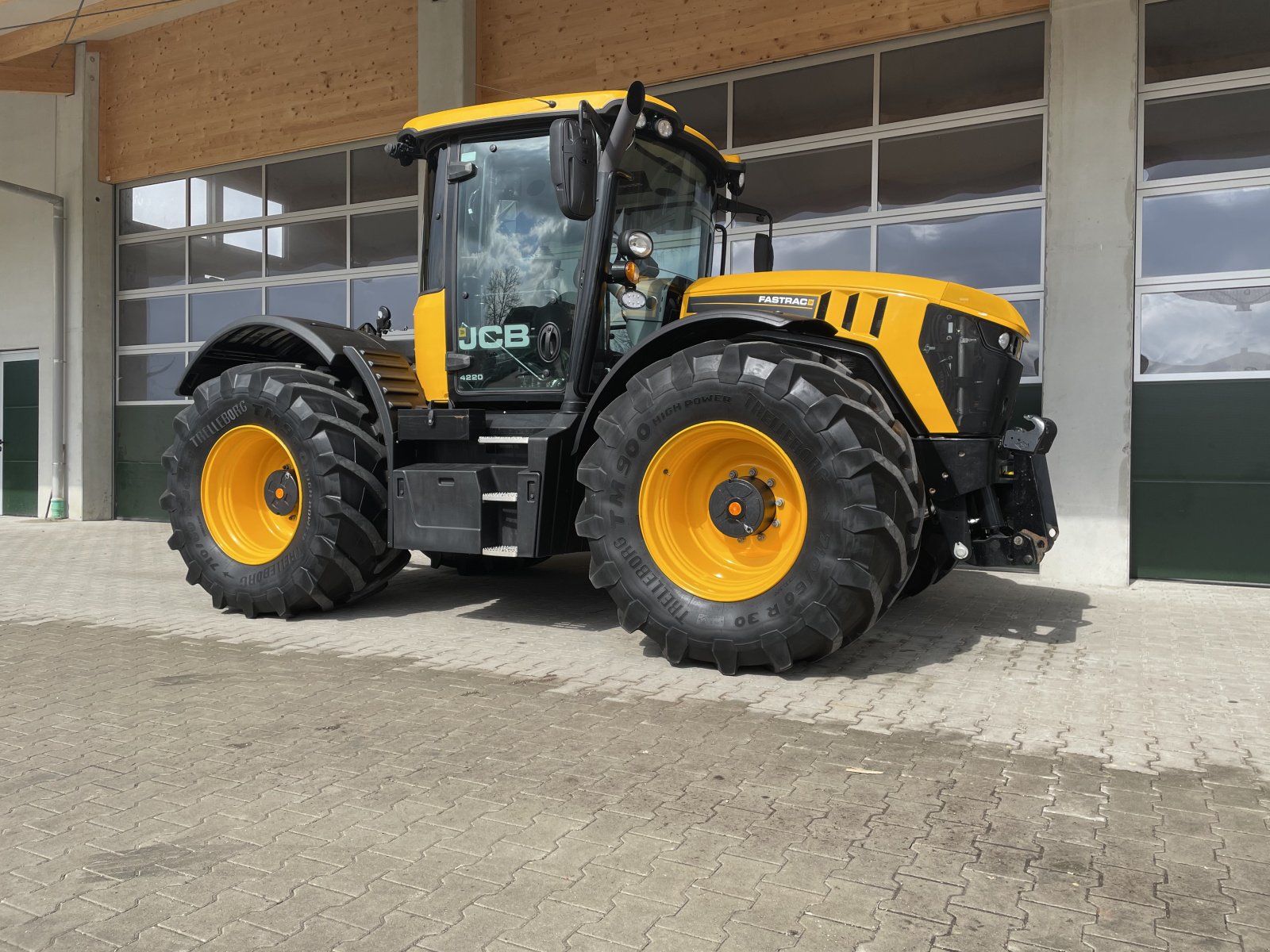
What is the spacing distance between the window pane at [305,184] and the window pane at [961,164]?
6744 mm

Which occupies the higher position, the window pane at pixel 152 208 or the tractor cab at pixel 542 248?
the window pane at pixel 152 208

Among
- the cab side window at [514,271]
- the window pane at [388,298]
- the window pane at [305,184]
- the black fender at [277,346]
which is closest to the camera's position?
the cab side window at [514,271]

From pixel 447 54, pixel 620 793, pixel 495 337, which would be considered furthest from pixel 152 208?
pixel 620 793

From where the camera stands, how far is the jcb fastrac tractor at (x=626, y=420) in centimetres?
470

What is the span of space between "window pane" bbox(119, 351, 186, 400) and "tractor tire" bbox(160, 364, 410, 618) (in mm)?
7884

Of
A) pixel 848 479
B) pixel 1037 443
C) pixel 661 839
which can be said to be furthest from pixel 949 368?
pixel 661 839

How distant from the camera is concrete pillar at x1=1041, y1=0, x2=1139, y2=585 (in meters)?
7.90

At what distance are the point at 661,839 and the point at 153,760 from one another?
188 cm

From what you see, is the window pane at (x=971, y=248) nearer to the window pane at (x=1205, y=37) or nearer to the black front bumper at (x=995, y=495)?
the window pane at (x=1205, y=37)

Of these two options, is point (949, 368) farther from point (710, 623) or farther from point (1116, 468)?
point (1116, 468)

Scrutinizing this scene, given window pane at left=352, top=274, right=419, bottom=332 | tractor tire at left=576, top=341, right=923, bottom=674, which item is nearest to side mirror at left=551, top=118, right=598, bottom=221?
tractor tire at left=576, top=341, right=923, bottom=674

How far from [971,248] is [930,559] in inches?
150

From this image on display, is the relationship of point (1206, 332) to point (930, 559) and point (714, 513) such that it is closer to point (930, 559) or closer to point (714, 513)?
point (930, 559)

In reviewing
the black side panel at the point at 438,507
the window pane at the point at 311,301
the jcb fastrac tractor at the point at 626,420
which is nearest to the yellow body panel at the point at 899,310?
the jcb fastrac tractor at the point at 626,420
